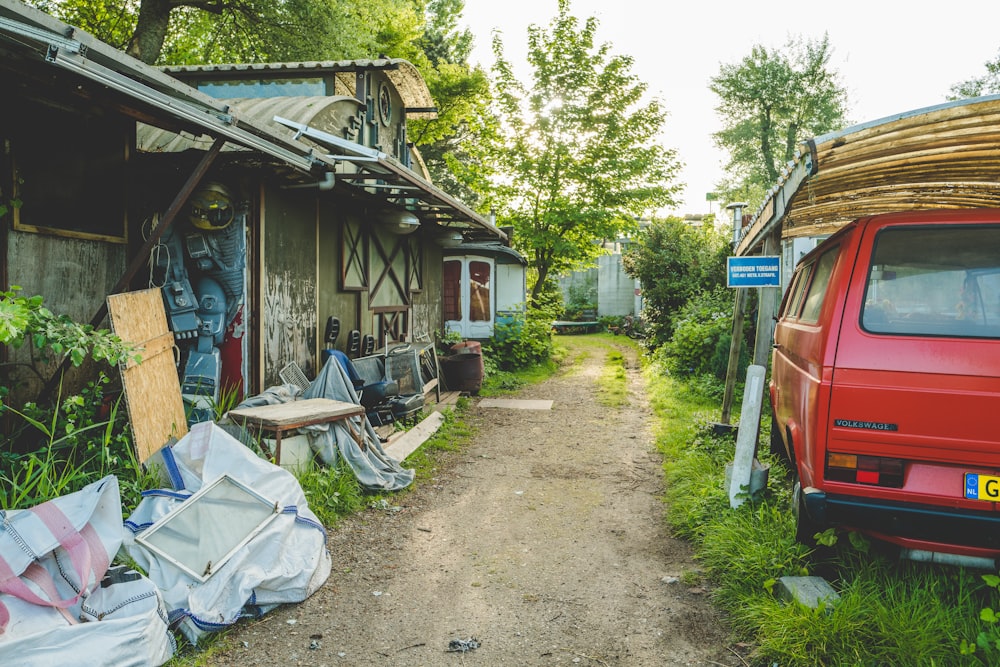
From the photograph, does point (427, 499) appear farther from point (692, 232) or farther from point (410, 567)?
point (692, 232)

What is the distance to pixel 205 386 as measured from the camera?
5.75 meters

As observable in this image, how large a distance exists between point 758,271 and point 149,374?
16.8 feet

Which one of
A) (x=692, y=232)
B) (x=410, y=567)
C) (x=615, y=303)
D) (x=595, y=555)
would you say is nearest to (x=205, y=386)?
(x=410, y=567)

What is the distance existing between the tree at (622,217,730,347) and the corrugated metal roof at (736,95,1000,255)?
393 inches

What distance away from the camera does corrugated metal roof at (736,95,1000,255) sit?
11.1 feet

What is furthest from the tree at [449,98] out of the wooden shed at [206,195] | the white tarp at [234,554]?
the white tarp at [234,554]

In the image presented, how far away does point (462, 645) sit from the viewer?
3.27 meters

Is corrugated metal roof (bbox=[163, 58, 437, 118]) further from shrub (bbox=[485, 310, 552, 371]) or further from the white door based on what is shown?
the white door

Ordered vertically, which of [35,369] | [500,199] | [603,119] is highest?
[603,119]

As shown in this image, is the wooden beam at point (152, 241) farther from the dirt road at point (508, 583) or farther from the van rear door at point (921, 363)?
the van rear door at point (921, 363)

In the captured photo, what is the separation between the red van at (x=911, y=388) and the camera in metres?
2.88

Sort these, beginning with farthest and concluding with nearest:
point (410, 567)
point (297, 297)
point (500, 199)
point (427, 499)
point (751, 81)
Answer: point (751, 81), point (500, 199), point (297, 297), point (427, 499), point (410, 567)

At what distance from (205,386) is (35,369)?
1.51 m

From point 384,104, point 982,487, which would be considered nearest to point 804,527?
point 982,487
